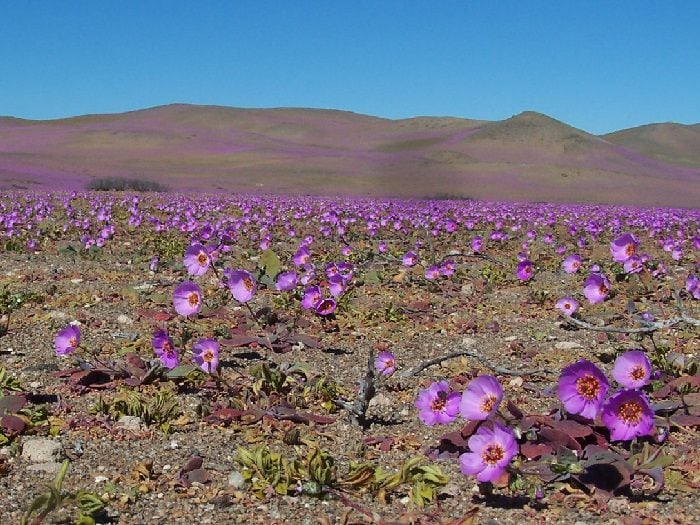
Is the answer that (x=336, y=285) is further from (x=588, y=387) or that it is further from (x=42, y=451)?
(x=588, y=387)

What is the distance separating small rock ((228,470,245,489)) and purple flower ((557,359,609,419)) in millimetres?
1286

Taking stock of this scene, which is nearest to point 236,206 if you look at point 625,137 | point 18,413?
point 18,413

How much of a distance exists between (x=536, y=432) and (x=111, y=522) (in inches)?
66.4

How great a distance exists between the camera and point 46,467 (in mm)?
3143

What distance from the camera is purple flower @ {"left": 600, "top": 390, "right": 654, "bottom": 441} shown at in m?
2.91

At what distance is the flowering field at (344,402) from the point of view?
2.87 metres

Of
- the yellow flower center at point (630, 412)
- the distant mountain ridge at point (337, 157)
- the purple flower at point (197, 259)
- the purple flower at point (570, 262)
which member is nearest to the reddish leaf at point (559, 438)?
the yellow flower center at point (630, 412)

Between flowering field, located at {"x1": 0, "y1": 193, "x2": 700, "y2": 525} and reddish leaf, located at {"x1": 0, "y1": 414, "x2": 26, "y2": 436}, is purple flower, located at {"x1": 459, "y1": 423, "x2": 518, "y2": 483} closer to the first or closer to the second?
flowering field, located at {"x1": 0, "y1": 193, "x2": 700, "y2": 525}

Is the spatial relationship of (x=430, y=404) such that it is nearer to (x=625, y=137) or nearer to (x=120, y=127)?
(x=120, y=127)

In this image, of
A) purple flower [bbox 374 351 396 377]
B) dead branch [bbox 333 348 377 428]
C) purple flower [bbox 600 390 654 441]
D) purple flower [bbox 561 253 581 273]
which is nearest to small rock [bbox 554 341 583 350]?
purple flower [bbox 561 253 581 273]

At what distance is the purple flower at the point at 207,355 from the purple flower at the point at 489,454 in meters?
1.59

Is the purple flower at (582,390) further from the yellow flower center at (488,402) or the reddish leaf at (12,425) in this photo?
the reddish leaf at (12,425)

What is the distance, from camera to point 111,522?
2717 millimetres

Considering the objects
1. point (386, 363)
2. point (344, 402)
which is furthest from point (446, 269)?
point (344, 402)
